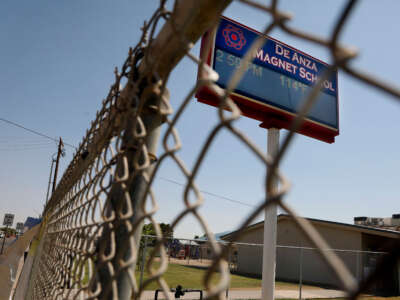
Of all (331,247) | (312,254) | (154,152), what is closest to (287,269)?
(312,254)

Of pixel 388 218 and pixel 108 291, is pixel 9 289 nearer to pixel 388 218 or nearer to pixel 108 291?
pixel 108 291

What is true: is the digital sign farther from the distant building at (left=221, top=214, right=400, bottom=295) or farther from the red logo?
the distant building at (left=221, top=214, right=400, bottom=295)

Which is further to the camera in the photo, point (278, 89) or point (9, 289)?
point (278, 89)

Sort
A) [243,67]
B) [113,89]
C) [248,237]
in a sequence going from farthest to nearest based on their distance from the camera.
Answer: [248,237], [113,89], [243,67]

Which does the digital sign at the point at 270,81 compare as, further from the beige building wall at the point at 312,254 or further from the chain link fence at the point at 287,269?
the beige building wall at the point at 312,254

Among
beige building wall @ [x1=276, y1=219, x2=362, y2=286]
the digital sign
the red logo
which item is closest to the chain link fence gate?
the digital sign

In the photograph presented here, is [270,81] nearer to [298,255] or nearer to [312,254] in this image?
[312,254]

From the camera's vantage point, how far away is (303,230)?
1.23ft

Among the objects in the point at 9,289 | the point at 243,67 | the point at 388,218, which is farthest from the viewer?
the point at 388,218

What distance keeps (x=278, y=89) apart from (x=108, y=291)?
6.72 m

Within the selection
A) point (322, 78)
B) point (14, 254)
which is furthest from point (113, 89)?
point (14, 254)

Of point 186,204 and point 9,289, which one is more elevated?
point 186,204

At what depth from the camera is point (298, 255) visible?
21859 millimetres

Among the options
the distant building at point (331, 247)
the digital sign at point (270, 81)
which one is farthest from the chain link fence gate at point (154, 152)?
the distant building at point (331, 247)
